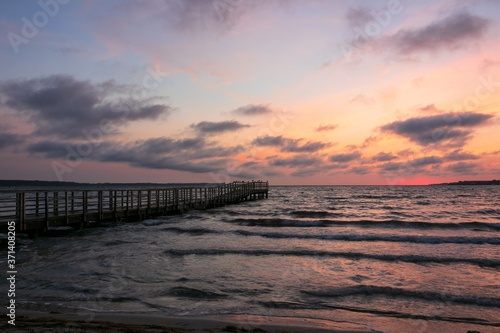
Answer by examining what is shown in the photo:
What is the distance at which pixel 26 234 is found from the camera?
17906 mm

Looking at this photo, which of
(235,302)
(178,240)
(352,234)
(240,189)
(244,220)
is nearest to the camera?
(235,302)

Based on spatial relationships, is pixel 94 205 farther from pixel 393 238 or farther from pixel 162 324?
pixel 393 238

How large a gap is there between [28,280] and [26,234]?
27.5 feet

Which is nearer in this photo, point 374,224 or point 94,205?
point 94,205

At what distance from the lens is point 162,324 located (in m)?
7.14

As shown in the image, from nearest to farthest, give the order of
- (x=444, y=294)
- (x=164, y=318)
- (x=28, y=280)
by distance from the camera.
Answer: (x=164, y=318) < (x=444, y=294) < (x=28, y=280)

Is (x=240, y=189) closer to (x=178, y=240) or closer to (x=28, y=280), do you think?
(x=178, y=240)

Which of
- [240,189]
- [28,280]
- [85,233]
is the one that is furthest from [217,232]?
[240,189]

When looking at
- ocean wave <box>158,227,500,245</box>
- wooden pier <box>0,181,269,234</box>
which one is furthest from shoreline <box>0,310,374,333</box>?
ocean wave <box>158,227,500,245</box>

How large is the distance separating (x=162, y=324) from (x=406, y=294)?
6207mm

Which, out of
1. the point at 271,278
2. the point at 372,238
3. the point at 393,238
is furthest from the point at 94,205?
the point at 393,238

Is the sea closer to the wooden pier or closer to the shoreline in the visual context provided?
the shoreline

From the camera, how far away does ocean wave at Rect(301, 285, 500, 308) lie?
29.7 feet

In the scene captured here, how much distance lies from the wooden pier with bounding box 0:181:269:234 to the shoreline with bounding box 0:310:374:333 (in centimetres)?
957
